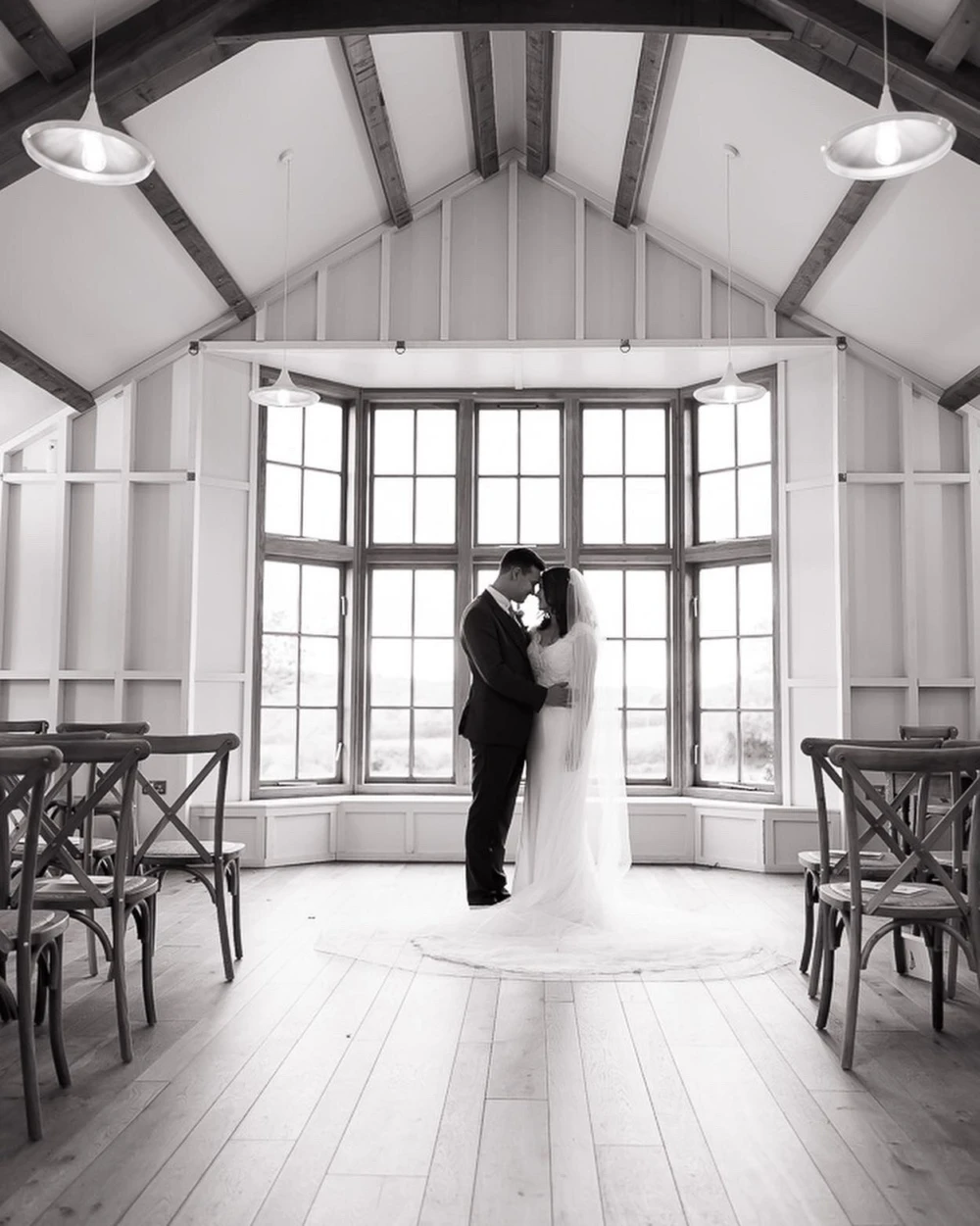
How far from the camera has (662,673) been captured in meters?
8.30

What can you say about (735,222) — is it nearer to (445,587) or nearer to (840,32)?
(840,32)

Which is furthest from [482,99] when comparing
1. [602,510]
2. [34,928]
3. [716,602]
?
[34,928]

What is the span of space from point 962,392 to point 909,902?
456 cm

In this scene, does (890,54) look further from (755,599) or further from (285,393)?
(755,599)

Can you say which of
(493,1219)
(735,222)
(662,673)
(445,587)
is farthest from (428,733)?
(493,1219)

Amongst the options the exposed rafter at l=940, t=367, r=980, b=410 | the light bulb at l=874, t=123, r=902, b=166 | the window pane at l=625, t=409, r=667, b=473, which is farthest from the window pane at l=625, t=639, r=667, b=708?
the light bulb at l=874, t=123, r=902, b=166

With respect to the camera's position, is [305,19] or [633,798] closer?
[305,19]

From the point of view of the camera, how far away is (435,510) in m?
8.48

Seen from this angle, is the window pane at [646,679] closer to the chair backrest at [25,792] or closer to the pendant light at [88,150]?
the pendant light at [88,150]

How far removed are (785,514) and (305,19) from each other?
429 centimetres

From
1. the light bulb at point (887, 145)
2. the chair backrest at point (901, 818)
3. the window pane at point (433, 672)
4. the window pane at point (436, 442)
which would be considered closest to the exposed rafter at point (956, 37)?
the light bulb at point (887, 145)

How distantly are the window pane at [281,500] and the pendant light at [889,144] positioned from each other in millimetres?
4901

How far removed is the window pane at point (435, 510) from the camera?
27.8ft

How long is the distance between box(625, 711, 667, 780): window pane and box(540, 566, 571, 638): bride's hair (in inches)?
111
